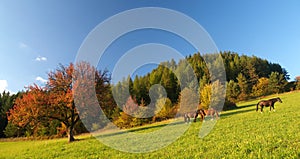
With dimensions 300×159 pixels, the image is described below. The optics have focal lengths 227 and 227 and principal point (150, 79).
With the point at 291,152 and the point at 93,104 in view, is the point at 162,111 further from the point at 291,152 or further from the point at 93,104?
the point at 291,152

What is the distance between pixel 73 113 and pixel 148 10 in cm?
1623

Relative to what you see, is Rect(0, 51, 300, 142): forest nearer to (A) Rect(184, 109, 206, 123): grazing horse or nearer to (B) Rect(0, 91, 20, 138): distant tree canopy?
(B) Rect(0, 91, 20, 138): distant tree canopy

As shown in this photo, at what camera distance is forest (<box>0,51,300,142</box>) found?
2685cm

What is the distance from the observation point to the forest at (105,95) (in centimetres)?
2685

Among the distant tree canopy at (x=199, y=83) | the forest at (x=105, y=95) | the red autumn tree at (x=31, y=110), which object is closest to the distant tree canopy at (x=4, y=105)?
the forest at (x=105, y=95)

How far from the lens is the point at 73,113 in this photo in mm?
28547

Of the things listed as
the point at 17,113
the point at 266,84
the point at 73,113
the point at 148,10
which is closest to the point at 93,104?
the point at 73,113

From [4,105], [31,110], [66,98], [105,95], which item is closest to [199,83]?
[105,95]

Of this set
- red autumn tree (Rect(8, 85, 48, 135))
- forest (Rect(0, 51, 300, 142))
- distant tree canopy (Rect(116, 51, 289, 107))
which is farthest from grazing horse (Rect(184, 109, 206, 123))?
distant tree canopy (Rect(116, 51, 289, 107))

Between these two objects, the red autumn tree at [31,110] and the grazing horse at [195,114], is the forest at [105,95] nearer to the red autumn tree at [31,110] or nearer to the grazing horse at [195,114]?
the red autumn tree at [31,110]

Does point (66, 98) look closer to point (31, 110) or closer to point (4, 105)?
point (31, 110)

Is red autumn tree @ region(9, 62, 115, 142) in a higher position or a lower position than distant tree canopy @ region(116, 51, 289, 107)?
lower

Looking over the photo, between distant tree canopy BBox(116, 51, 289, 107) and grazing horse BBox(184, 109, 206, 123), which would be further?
distant tree canopy BBox(116, 51, 289, 107)

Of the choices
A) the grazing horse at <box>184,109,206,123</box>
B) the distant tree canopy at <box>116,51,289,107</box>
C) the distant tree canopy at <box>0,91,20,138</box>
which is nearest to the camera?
the grazing horse at <box>184,109,206,123</box>
